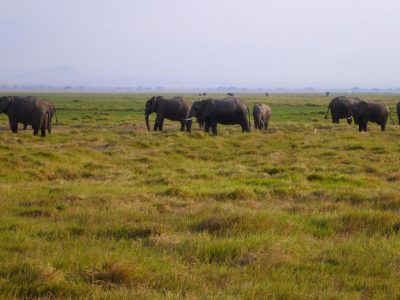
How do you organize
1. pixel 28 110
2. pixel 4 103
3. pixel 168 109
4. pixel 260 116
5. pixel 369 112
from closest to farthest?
1. pixel 28 110
2. pixel 4 103
3. pixel 168 109
4. pixel 369 112
5. pixel 260 116

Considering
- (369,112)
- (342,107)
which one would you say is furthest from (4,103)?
(342,107)

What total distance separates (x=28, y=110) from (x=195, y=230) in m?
20.9

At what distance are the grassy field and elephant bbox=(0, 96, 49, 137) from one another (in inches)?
372

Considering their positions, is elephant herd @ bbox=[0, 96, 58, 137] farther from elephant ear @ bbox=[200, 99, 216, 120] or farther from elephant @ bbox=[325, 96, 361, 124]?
elephant @ bbox=[325, 96, 361, 124]

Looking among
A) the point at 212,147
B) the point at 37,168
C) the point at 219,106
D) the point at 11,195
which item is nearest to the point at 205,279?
the point at 11,195

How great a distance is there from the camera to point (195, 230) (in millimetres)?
8562

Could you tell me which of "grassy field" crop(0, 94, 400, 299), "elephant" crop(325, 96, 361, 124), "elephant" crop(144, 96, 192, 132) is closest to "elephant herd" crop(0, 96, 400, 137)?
"elephant" crop(144, 96, 192, 132)

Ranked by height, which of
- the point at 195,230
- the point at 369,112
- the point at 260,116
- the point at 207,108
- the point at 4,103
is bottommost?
the point at 195,230

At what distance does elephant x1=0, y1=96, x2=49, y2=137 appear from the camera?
2736cm

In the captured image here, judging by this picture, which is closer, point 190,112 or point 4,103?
point 4,103

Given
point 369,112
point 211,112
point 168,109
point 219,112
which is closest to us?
point 211,112

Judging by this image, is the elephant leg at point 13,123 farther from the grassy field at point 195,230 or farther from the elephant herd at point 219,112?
the grassy field at point 195,230

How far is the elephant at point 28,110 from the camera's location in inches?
1077

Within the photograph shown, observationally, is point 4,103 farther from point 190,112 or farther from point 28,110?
point 190,112
